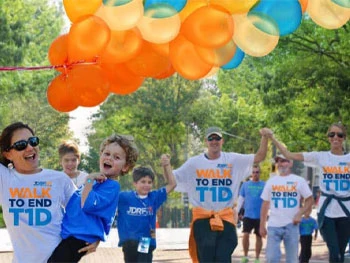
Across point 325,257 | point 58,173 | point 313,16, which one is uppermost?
point 313,16

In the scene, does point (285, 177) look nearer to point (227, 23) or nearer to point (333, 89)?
point (227, 23)

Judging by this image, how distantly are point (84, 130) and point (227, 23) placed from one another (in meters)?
28.7

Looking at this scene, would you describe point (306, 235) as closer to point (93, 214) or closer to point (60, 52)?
point (60, 52)

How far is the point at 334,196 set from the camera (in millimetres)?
9820

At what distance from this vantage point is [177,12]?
7.03 m

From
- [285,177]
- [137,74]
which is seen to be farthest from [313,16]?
[285,177]

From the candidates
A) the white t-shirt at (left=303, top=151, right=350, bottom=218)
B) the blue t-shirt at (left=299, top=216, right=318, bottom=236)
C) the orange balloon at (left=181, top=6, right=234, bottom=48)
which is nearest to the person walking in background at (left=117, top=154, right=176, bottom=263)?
the white t-shirt at (left=303, top=151, right=350, bottom=218)

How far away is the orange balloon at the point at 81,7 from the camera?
7.01 m

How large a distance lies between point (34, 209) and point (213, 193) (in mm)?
3472

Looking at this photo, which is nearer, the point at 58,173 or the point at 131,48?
the point at 58,173

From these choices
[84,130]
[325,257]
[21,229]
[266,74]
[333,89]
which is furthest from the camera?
[84,130]

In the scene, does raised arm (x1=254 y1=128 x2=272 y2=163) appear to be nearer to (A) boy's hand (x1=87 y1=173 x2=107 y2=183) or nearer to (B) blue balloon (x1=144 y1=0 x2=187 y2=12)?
(B) blue balloon (x1=144 y1=0 x2=187 y2=12)

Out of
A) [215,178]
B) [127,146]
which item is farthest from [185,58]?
[215,178]

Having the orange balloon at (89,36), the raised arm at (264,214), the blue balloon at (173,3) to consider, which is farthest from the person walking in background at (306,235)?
the orange balloon at (89,36)
